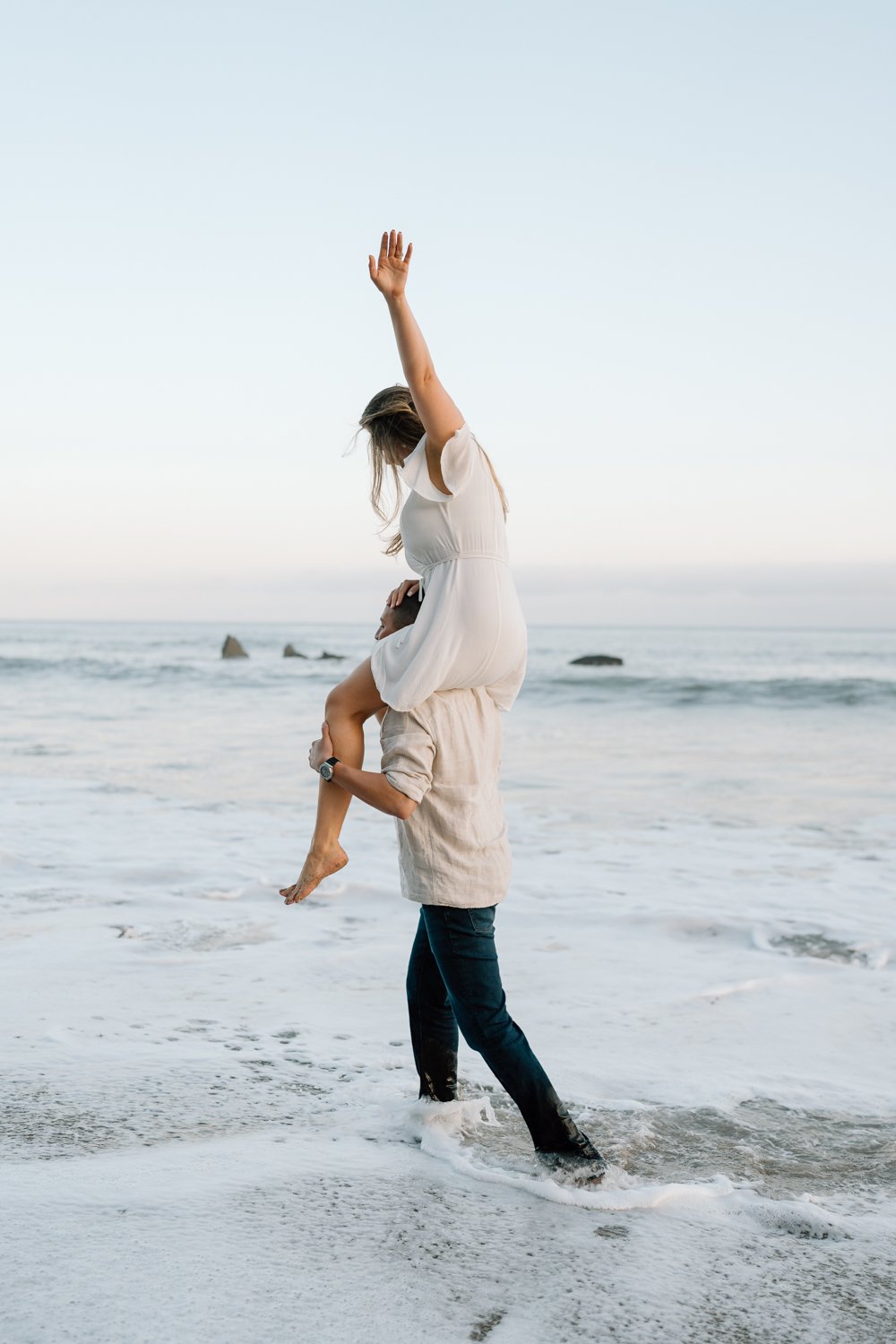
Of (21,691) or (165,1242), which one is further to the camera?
(21,691)

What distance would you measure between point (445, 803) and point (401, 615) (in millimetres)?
514

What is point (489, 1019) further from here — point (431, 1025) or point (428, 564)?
point (428, 564)

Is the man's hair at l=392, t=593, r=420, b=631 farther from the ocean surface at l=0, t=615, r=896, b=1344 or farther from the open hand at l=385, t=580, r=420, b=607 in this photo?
the ocean surface at l=0, t=615, r=896, b=1344

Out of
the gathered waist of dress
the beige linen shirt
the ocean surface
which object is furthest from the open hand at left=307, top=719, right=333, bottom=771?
the ocean surface

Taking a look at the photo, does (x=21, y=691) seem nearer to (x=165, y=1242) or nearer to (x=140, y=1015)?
(x=140, y=1015)

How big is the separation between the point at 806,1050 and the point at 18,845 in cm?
495

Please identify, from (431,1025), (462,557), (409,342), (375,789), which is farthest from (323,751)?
(409,342)

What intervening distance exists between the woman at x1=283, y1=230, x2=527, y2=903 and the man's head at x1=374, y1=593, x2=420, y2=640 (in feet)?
0.19

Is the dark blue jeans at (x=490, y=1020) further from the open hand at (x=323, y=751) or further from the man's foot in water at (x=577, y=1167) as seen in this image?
the open hand at (x=323, y=751)

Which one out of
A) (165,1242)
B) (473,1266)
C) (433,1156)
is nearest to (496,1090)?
(433,1156)

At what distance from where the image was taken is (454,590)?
101 inches

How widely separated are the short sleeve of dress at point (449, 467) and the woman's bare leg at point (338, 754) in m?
0.46

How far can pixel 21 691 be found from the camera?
938 inches

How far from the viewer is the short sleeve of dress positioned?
2479 millimetres
